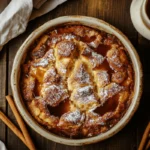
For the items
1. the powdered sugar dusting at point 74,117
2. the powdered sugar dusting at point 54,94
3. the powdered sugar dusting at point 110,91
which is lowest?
the powdered sugar dusting at point 74,117

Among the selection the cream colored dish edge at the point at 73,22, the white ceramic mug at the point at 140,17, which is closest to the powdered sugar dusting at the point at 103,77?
the cream colored dish edge at the point at 73,22

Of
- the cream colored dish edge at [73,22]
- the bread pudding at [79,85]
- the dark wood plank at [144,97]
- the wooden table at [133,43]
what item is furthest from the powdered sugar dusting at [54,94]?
the dark wood plank at [144,97]

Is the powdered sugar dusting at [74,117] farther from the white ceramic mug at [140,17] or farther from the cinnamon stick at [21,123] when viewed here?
the white ceramic mug at [140,17]

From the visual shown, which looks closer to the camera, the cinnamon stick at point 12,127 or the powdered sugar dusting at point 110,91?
the powdered sugar dusting at point 110,91

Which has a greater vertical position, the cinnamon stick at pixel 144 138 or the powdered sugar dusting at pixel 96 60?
the powdered sugar dusting at pixel 96 60

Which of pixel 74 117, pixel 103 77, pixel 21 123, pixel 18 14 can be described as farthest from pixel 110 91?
pixel 18 14

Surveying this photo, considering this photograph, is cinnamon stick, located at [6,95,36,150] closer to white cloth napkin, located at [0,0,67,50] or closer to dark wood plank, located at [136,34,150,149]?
white cloth napkin, located at [0,0,67,50]
